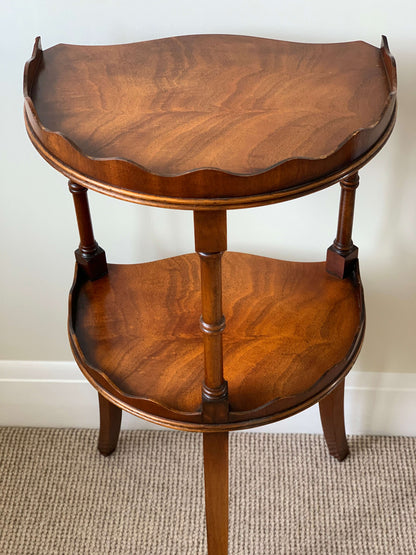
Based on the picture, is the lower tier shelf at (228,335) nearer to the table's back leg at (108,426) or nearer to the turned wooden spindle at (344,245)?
the turned wooden spindle at (344,245)

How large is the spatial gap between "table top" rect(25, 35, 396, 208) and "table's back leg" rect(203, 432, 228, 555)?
0.43m

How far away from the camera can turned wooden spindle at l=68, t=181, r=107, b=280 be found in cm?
114

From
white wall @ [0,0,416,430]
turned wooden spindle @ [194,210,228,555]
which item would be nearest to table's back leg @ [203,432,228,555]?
turned wooden spindle @ [194,210,228,555]

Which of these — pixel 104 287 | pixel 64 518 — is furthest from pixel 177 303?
pixel 64 518

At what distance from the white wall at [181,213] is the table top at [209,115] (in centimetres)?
11

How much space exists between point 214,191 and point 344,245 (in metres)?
0.52

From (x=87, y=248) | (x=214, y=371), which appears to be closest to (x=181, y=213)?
(x=87, y=248)

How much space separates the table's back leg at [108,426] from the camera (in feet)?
4.52

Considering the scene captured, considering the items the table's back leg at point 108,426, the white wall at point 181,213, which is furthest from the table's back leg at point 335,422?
the table's back leg at point 108,426

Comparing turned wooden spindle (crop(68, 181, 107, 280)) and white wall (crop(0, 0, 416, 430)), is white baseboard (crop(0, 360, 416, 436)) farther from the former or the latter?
turned wooden spindle (crop(68, 181, 107, 280))

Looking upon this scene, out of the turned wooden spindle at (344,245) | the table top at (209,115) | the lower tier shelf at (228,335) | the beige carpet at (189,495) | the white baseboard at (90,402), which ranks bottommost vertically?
the beige carpet at (189,495)

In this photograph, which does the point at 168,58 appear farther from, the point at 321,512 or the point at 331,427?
the point at 321,512

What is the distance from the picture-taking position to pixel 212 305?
2.73 feet

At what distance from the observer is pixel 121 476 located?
4.76 feet
